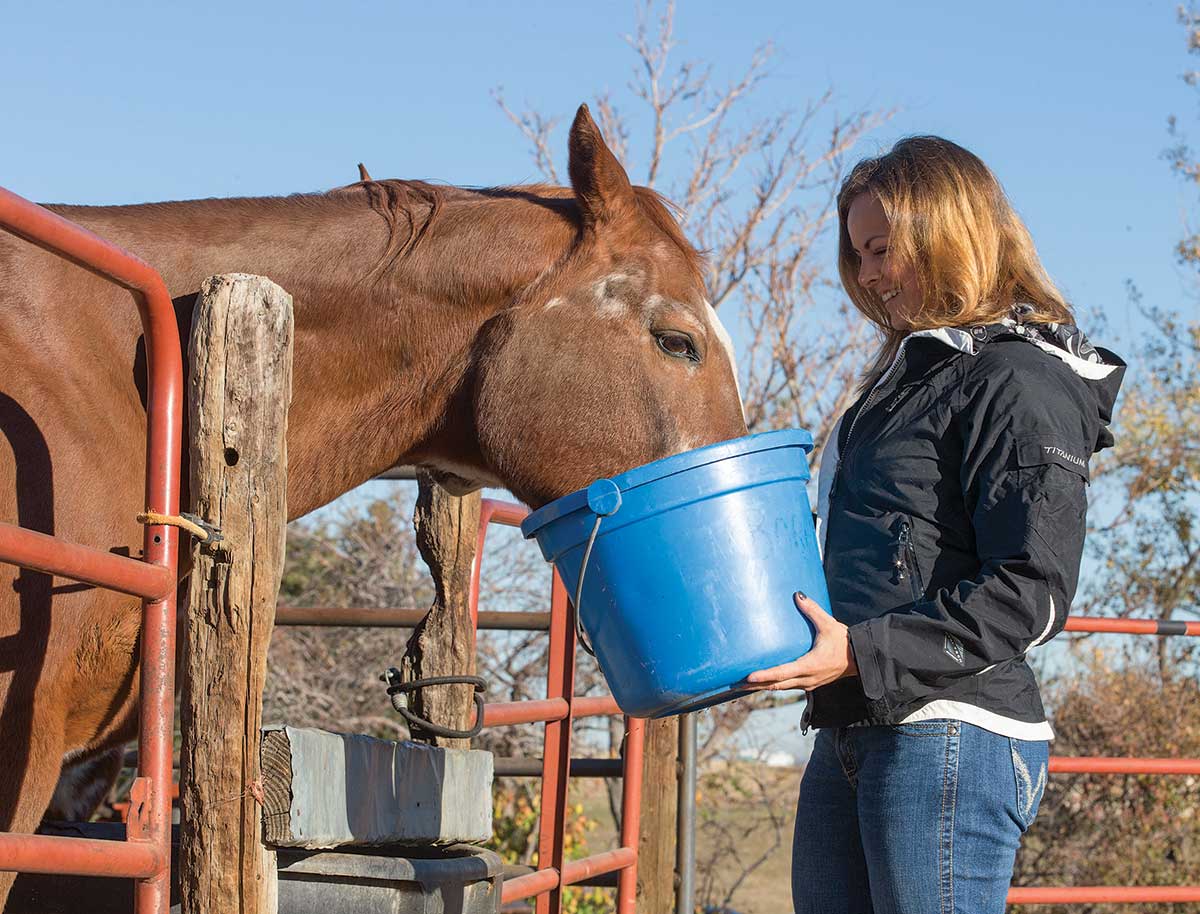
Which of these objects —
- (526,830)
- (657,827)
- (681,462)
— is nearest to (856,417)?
(681,462)

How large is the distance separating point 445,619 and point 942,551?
1340 mm

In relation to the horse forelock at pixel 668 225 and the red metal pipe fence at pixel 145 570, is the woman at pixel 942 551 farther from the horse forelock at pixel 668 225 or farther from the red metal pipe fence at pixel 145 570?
the red metal pipe fence at pixel 145 570

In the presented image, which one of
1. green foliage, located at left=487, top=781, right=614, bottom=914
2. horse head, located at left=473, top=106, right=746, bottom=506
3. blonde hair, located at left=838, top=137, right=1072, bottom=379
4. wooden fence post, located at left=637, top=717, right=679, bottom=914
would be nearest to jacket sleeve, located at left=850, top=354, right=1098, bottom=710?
blonde hair, located at left=838, top=137, right=1072, bottom=379

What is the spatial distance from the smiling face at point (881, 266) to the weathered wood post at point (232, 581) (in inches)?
38.0

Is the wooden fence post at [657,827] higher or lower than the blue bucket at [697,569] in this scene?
lower

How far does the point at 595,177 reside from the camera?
2598 mm

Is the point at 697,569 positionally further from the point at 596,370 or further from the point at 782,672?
the point at 596,370

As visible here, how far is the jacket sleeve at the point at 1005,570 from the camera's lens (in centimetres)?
177

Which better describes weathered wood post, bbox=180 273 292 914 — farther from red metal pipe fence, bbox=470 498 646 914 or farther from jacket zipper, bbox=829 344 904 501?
red metal pipe fence, bbox=470 498 646 914

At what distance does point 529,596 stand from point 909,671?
282 inches

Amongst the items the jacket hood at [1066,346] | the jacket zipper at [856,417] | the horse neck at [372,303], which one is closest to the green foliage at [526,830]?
the horse neck at [372,303]

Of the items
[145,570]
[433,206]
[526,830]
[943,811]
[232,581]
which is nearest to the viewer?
[145,570]

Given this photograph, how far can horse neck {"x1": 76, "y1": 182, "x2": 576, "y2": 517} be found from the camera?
2.46 m

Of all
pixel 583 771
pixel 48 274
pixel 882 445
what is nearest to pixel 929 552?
pixel 882 445
